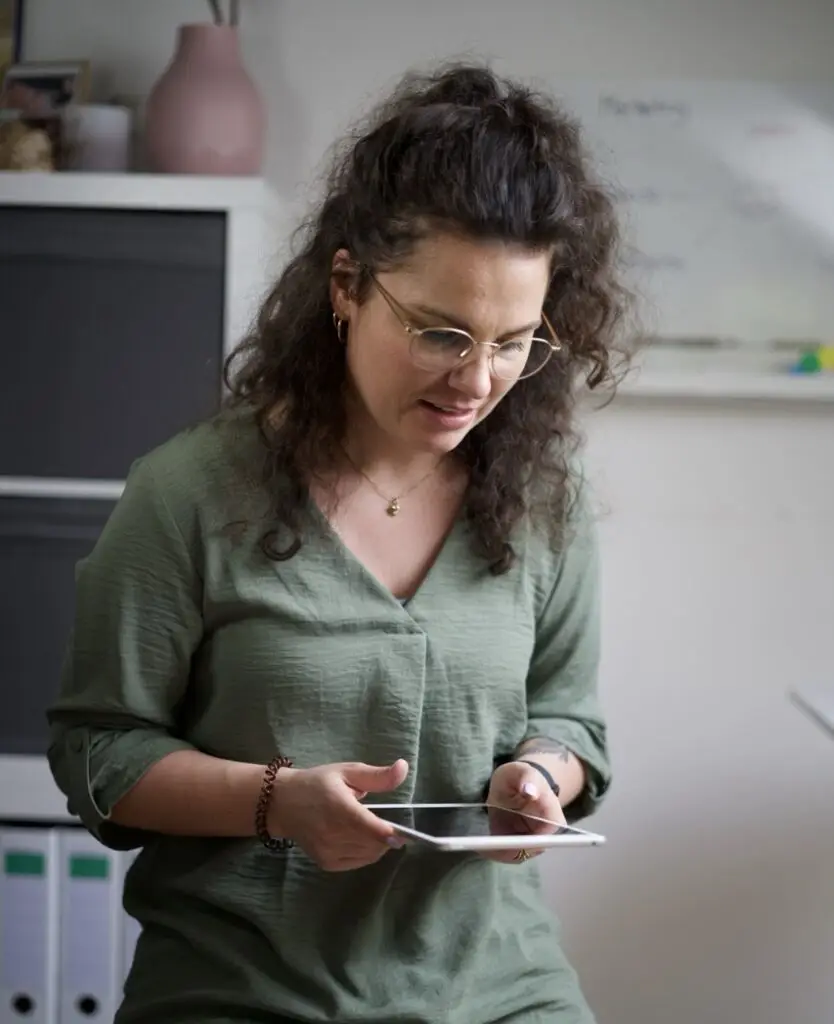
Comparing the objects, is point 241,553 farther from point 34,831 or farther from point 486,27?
point 486,27

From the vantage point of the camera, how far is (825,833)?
7.91 feet

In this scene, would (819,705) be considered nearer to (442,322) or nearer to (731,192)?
(731,192)

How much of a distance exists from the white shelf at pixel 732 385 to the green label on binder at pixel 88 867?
1.09 meters

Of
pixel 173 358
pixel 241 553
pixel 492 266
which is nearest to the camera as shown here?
pixel 492 266

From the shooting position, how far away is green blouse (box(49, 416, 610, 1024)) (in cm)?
125

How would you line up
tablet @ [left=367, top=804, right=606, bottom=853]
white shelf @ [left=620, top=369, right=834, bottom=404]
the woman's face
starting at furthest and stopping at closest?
1. white shelf @ [left=620, top=369, right=834, bottom=404]
2. the woman's face
3. tablet @ [left=367, top=804, right=606, bottom=853]

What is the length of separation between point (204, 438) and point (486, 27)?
1262 mm

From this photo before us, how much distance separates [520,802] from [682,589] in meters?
1.20

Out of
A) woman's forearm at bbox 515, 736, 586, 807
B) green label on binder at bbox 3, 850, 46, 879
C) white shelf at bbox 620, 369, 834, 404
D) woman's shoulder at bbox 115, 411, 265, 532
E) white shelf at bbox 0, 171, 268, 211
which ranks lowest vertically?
green label on binder at bbox 3, 850, 46, 879

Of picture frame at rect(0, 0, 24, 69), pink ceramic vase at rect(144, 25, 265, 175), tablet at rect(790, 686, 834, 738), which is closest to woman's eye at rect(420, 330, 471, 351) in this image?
tablet at rect(790, 686, 834, 738)

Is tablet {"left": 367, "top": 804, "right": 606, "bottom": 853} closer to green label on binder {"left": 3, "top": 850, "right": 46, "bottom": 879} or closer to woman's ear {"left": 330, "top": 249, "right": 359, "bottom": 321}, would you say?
woman's ear {"left": 330, "top": 249, "right": 359, "bottom": 321}

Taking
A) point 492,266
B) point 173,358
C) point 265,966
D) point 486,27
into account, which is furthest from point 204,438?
point 486,27

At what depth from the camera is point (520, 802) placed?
4.09 ft

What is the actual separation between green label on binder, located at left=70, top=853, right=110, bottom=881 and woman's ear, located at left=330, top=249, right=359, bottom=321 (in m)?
1.18
